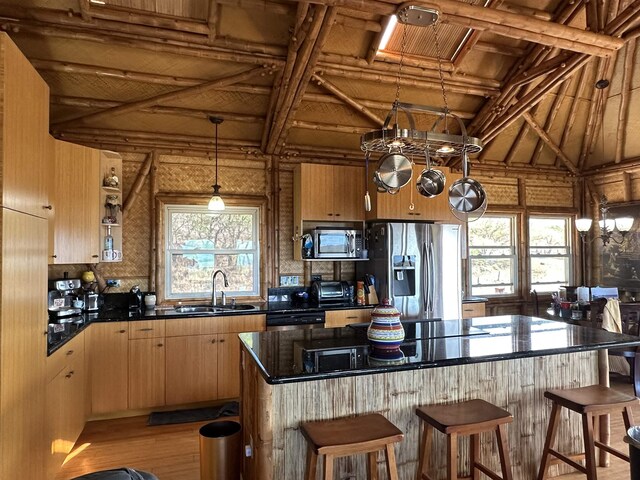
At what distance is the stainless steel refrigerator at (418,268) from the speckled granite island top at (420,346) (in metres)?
1.47

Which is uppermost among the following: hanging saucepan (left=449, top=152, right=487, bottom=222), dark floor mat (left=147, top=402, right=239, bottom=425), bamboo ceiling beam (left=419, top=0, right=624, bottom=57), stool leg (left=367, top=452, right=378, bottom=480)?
bamboo ceiling beam (left=419, top=0, right=624, bottom=57)

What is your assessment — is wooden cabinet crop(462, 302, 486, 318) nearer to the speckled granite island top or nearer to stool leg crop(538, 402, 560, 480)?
the speckled granite island top

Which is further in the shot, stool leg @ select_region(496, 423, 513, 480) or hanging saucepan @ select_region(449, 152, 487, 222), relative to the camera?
hanging saucepan @ select_region(449, 152, 487, 222)

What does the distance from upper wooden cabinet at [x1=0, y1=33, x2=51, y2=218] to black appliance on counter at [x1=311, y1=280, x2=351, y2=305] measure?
119 inches

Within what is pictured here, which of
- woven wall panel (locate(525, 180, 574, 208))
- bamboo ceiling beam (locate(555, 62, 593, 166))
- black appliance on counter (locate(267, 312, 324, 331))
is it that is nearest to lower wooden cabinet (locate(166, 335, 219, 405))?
black appliance on counter (locate(267, 312, 324, 331))

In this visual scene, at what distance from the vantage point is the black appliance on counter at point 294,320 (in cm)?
428

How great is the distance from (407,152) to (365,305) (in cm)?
222

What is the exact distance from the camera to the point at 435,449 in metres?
2.46

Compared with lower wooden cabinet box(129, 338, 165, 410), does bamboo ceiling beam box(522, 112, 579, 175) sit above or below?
above

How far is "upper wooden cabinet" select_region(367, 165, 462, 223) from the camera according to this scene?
4828 millimetres

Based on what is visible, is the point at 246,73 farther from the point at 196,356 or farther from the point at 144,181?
the point at 196,356

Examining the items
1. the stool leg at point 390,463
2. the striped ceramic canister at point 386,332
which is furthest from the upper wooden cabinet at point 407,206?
the stool leg at point 390,463

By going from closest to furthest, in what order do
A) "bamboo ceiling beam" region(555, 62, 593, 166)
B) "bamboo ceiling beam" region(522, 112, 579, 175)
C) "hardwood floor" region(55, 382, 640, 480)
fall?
1. "hardwood floor" region(55, 382, 640, 480)
2. "bamboo ceiling beam" region(555, 62, 593, 166)
3. "bamboo ceiling beam" region(522, 112, 579, 175)

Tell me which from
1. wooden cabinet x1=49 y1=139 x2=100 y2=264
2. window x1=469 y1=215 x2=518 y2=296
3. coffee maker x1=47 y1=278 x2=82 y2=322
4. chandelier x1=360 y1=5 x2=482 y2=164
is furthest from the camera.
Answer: window x1=469 y1=215 x2=518 y2=296
